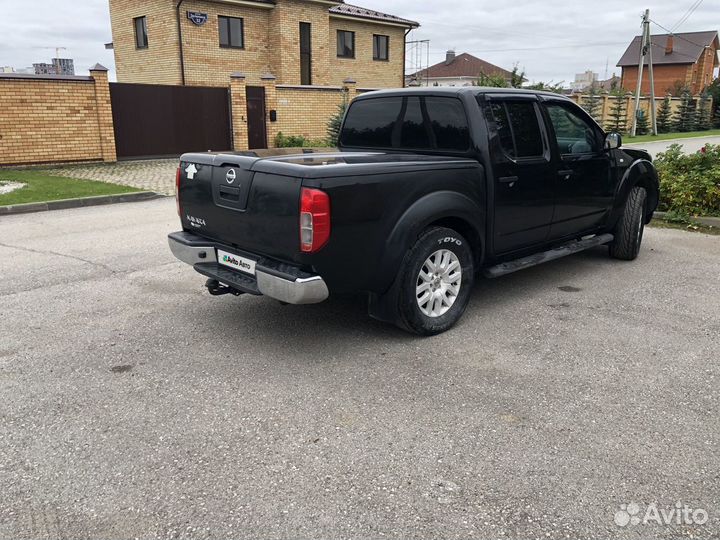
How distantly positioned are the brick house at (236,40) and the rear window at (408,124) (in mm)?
19336

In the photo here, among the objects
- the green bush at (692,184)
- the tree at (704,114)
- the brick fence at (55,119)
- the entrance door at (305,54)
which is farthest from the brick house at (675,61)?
the green bush at (692,184)

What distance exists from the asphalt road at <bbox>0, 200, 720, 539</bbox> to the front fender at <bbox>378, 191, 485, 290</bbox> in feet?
1.98

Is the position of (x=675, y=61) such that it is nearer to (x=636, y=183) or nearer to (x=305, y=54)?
(x=305, y=54)

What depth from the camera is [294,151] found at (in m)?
5.00

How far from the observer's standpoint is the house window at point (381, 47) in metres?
31.5

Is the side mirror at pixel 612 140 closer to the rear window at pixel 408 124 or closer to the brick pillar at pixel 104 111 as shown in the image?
the rear window at pixel 408 124

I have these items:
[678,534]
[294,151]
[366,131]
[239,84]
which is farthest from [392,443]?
[239,84]

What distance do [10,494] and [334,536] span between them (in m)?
1.44

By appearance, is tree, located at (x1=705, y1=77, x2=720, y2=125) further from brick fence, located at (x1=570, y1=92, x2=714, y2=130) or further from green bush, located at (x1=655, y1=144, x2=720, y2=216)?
green bush, located at (x1=655, y1=144, x2=720, y2=216)

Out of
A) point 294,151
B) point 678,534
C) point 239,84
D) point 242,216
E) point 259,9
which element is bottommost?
point 678,534

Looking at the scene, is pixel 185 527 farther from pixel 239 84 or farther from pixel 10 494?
pixel 239 84

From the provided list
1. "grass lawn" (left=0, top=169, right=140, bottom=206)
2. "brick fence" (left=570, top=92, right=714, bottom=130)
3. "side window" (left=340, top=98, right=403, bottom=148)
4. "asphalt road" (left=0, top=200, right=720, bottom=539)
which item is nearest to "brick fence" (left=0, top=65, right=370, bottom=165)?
"grass lawn" (left=0, top=169, right=140, bottom=206)

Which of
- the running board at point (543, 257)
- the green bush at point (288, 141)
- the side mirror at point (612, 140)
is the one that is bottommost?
the running board at point (543, 257)

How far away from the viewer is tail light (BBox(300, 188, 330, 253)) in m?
3.71
